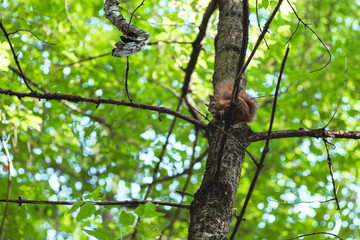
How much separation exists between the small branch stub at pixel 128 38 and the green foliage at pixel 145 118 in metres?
1.55

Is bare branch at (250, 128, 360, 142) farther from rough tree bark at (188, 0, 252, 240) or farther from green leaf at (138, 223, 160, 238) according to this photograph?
green leaf at (138, 223, 160, 238)

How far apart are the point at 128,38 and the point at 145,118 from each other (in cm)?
321

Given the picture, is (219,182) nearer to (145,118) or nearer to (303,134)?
(303,134)

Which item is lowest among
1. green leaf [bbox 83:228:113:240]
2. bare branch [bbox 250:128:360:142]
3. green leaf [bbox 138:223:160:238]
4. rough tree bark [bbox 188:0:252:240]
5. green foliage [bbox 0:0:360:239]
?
green leaf [bbox 83:228:113:240]

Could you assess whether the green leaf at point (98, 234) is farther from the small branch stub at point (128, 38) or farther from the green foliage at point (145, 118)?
the green foliage at point (145, 118)

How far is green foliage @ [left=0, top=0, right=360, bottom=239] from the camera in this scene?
3904 mm

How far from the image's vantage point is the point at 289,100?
16.9 ft

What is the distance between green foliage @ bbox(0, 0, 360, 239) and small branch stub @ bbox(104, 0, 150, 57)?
5.08 ft

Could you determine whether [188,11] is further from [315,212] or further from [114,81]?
[315,212]

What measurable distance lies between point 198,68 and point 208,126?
2569 millimetres

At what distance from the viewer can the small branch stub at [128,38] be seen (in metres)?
1.56

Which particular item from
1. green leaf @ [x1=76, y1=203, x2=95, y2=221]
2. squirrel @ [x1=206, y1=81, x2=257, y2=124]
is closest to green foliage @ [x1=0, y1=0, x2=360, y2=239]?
squirrel @ [x1=206, y1=81, x2=257, y2=124]

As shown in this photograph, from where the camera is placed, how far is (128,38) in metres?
1.63

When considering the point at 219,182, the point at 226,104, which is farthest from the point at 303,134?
the point at 226,104
